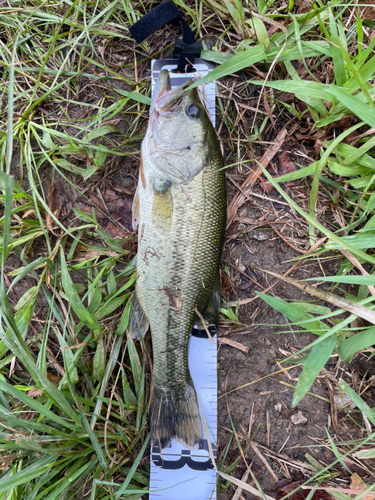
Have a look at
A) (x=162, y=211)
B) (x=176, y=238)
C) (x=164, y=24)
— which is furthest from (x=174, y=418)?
(x=164, y=24)

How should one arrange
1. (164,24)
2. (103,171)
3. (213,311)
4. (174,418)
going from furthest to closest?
(103,171) < (164,24) < (213,311) < (174,418)

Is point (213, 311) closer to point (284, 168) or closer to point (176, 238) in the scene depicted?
point (176, 238)

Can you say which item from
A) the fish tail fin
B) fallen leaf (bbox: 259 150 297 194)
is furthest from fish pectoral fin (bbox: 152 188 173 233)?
the fish tail fin

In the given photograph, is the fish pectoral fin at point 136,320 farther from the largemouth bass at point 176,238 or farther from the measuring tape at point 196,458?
the measuring tape at point 196,458

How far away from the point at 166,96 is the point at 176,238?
1.06m

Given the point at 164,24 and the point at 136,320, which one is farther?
the point at 164,24

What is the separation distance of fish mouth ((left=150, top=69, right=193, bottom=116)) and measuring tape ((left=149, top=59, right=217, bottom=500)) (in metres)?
0.44

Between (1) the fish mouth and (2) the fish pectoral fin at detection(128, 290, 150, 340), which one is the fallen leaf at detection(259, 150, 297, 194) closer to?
(1) the fish mouth

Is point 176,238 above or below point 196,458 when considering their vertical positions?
above

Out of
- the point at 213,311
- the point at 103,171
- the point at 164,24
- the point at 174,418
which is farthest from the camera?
the point at 103,171

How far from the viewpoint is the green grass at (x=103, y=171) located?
2.37m

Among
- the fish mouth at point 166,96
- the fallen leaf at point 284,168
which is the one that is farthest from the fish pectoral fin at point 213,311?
the fish mouth at point 166,96

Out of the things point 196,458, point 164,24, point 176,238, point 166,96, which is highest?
point 164,24

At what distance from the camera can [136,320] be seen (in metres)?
2.54
